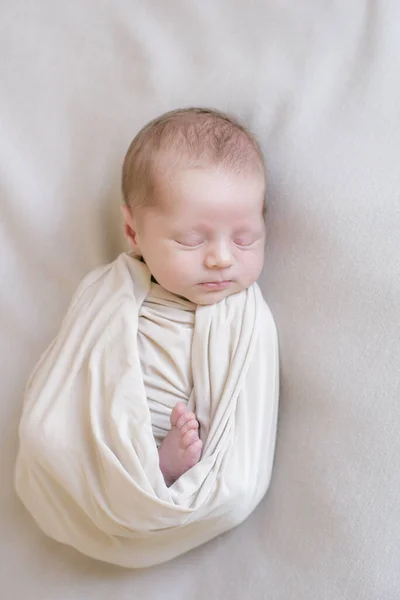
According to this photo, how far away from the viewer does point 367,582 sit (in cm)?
107

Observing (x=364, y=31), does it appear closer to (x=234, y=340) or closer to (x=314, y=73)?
(x=314, y=73)

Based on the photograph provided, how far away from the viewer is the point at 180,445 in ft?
3.72

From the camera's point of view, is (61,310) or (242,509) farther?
(61,310)

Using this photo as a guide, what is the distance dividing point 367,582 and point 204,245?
0.51 metres

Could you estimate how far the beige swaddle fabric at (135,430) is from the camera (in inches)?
44.3

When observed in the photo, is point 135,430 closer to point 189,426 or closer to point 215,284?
point 189,426

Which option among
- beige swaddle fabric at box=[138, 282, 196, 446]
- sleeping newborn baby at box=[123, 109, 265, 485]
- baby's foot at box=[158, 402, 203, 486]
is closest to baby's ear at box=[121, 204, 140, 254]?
sleeping newborn baby at box=[123, 109, 265, 485]

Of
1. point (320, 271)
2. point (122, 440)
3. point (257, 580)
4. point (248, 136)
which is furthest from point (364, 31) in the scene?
point (257, 580)

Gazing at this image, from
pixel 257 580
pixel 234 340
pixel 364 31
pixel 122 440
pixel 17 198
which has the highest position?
pixel 364 31

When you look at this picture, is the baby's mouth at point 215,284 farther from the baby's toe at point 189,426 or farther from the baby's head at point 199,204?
the baby's toe at point 189,426

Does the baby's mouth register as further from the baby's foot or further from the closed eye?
the baby's foot

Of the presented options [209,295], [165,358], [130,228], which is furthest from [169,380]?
[130,228]

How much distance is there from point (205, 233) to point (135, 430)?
0.97 ft

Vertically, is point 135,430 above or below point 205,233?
below
